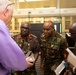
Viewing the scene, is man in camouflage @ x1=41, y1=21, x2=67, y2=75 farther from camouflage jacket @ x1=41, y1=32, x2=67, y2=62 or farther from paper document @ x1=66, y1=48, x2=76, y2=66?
paper document @ x1=66, y1=48, x2=76, y2=66

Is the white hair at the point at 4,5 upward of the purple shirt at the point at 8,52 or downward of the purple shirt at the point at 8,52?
upward

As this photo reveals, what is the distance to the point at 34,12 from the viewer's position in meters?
4.69

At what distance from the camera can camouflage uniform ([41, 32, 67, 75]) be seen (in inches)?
137

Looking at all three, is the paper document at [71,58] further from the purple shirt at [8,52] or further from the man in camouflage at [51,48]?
the purple shirt at [8,52]

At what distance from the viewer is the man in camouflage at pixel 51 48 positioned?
3488 mm

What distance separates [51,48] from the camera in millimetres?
3537

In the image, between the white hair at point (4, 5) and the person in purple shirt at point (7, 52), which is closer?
the person in purple shirt at point (7, 52)

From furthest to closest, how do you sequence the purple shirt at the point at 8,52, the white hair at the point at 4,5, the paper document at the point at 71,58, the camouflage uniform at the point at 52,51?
the camouflage uniform at the point at 52,51 < the paper document at the point at 71,58 < the white hair at the point at 4,5 < the purple shirt at the point at 8,52

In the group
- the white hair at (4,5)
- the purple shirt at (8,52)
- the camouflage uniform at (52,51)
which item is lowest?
the camouflage uniform at (52,51)

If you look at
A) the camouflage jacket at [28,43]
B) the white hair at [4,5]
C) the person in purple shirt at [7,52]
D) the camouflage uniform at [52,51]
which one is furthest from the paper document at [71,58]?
the white hair at [4,5]

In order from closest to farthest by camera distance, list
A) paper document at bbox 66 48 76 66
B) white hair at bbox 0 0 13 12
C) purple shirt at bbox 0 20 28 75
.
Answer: purple shirt at bbox 0 20 28 75, white hair at bbox 0 0 13 12, paper document at bbox 66 48 76 66

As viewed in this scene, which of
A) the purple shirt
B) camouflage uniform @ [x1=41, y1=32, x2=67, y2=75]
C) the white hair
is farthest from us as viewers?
camouflage uniform @ [x1=41, y1=32, x2=67, y2=75]

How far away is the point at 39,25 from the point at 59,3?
3.15 feet

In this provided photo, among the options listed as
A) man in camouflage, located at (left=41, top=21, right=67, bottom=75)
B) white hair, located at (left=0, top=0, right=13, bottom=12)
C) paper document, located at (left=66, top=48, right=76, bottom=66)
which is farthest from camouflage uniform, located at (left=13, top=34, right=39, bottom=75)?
white hair, located at (left=0, top=0, right=13, bottom=12)
